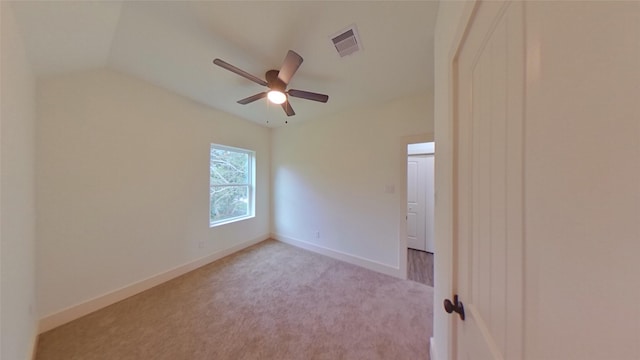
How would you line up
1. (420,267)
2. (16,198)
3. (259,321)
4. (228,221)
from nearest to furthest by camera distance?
(16,198) → (259,321) → (420,267) → (228,221)

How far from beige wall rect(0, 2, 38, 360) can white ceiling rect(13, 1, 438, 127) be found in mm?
229

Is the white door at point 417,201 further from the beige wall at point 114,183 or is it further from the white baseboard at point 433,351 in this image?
the beige wall at point 114,183

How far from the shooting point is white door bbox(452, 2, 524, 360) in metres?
0.46

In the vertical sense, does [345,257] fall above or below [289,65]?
below

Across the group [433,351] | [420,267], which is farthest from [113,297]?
[420,267]

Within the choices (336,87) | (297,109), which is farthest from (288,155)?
(336,87)

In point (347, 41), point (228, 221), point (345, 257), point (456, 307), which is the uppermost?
point (347, 41)

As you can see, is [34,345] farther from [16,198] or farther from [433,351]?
[433,351]

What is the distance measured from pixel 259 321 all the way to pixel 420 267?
2.29m

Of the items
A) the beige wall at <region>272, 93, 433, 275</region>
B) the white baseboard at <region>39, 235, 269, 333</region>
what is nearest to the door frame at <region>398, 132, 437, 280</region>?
the beige wall at <region>272, 93, 433, 275</region>

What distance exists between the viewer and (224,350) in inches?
62.8

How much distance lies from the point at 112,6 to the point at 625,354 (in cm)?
245

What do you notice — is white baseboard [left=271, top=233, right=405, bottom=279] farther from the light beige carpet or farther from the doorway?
the doorway

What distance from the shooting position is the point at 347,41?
1.67m
